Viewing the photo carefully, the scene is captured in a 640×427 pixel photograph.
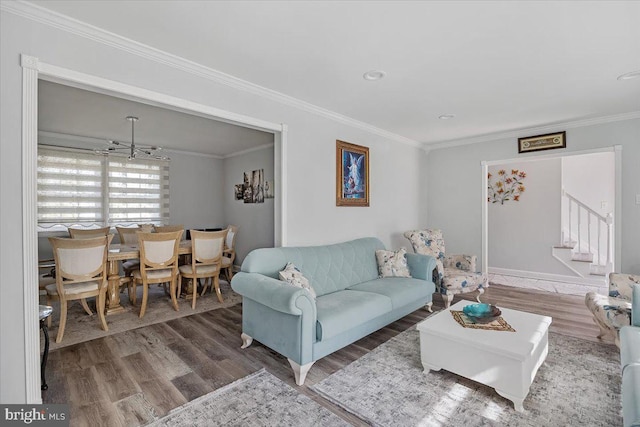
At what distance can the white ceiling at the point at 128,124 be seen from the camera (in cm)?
344

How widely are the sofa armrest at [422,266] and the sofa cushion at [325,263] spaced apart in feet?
1.52

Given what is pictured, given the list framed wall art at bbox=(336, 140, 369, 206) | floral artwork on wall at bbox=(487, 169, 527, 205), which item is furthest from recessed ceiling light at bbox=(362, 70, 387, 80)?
floral artwork on wall at bbox=(487, 169, 527, 205)

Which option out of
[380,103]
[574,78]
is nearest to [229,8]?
[380,103]

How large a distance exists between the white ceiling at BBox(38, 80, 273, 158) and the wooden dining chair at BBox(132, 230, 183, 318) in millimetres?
1565

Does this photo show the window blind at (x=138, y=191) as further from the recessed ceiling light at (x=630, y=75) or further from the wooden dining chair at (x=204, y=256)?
the recessed ceiling light at (x=630, y=75)

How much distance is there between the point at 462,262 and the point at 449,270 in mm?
257

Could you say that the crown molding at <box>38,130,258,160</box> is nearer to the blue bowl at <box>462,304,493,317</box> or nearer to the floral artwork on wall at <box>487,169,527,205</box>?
the blue bowl at <box>462,304,493,317</box>

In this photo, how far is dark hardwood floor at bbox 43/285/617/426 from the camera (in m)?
2.03

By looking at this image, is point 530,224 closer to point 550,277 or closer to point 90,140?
point 550,277

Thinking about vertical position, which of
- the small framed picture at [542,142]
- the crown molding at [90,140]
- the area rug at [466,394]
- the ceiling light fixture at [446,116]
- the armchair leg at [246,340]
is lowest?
the area rug at [466,394]

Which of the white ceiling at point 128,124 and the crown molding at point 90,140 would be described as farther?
the crown molding at point 90,140

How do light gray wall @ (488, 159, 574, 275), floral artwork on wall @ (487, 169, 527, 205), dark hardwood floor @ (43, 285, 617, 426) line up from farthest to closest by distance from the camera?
1. floral artwork on wall @ (487, 169, 527, 205)
2. light gray wall @ (488, 159, 574, 275)
3. dark hardwood floor @ (43, 285, 617, 426)

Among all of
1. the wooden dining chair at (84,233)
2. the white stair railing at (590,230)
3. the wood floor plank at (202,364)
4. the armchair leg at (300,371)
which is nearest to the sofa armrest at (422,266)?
the armchair leg at (300,371)

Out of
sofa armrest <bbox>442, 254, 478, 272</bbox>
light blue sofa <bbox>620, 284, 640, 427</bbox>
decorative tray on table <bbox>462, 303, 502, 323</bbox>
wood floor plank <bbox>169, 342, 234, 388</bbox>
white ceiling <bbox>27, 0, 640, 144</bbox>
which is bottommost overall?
wood floor plank <bbox>169, 342, 234, 388</bbox>
